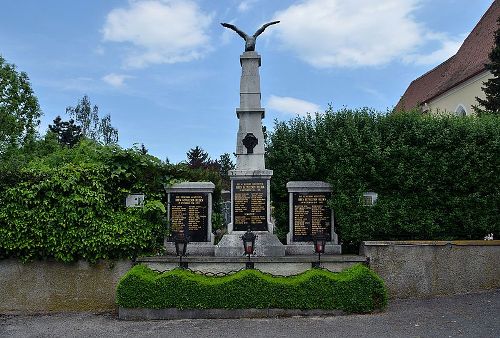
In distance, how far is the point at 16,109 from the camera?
86.5ft

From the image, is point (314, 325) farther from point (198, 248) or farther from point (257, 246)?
point (198, 248)

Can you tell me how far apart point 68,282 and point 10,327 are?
1726 millimetres

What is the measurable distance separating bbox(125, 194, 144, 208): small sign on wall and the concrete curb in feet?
9.01

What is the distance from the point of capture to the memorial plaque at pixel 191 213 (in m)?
11.2

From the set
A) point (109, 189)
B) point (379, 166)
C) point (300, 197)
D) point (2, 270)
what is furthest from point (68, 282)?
point (379, 166)

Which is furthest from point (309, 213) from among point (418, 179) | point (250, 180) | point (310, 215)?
point (418, 179)

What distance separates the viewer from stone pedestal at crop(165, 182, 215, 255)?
11.1m

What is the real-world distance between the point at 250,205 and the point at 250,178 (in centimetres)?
66

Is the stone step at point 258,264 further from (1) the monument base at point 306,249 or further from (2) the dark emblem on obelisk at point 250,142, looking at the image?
(2) the dark emblem on obelisk at point 250,142

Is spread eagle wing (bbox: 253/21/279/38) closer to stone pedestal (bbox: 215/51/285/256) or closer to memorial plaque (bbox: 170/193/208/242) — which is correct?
stone pedestal (bbox: 215/51/285/256)

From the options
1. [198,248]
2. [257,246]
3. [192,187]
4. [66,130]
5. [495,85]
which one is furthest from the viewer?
[66,130]

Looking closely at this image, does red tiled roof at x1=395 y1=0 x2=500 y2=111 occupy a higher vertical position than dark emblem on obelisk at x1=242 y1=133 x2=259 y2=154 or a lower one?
higher

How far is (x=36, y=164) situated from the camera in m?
10.6

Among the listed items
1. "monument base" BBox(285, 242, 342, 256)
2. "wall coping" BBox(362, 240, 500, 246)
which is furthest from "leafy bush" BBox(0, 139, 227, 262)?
"wall coping" BBox(362, 240, 500, 246)
